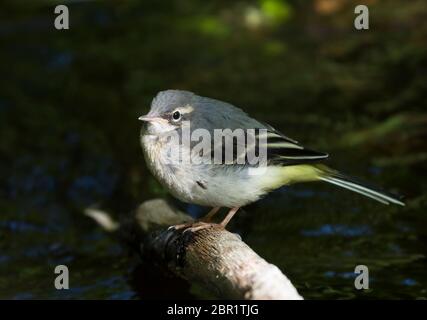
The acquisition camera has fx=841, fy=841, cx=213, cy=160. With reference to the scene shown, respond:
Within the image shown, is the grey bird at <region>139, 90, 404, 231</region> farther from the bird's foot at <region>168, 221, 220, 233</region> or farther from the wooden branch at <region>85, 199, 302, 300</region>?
the wooden branch at <region>85, 199, 302, 300</region>

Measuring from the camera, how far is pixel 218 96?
10461 millimetres

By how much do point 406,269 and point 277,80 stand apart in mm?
4803

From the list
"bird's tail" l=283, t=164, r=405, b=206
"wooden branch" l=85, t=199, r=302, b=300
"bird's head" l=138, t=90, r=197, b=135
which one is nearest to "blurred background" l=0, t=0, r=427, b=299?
"wooden branch" l=85, t=199, r=302, b=300

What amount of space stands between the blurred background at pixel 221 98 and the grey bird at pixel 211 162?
110 centimetres

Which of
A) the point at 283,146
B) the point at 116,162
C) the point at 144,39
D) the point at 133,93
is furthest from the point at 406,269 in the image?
the point at 144,39

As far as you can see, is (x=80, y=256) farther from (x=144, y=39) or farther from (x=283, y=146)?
(x=144, y=39)

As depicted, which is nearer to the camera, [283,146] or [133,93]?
[283,146]

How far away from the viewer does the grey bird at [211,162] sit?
5.57 m

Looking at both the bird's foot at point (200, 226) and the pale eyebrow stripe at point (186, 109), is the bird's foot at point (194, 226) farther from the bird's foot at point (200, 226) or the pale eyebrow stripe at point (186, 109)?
the pale eyebrow stripe at point (186, 109)

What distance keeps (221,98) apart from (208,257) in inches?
210

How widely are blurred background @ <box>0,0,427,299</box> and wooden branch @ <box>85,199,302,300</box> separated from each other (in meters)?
0.52

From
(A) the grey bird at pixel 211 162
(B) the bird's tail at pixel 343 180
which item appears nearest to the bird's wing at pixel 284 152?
(A) the grey bird at pixel 211 162

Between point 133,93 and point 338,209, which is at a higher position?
point 133,93

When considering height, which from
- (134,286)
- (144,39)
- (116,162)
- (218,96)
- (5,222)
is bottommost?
(134,286)
